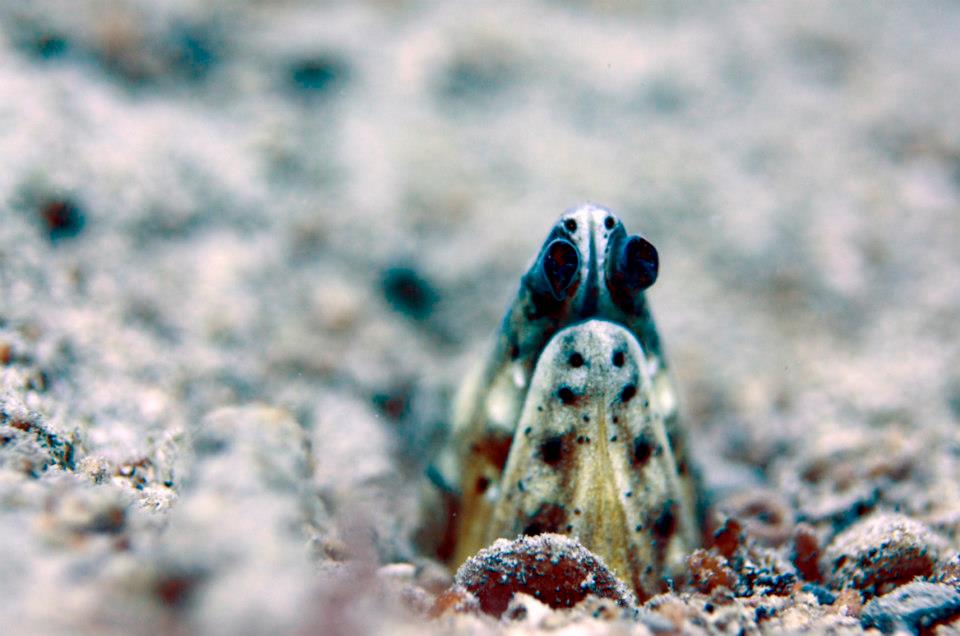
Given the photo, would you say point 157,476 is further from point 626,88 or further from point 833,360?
point 626,88

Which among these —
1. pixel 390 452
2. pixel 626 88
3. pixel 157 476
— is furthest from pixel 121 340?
pixel 626 88

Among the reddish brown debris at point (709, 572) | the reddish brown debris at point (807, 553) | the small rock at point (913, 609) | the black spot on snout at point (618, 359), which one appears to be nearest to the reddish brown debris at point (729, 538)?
the reddish brown debris at point (709, 572)

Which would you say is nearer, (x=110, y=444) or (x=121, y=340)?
(x=110, y=444)

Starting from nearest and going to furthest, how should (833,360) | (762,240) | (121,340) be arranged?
(121,340) → (833,360) → (762,240)

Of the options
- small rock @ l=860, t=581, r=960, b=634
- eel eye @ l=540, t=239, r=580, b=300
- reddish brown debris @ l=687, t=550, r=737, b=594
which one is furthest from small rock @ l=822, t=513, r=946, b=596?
eel eye @ l=540, t=239, r=580, b=300

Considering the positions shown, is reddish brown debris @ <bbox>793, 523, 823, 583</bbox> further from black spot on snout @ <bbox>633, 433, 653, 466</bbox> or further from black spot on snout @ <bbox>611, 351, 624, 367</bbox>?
black spot on snout @ <bbox>611, 351, 624, 367</bbox>

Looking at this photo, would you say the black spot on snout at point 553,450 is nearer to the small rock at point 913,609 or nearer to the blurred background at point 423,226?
the blurred background at point 423,226

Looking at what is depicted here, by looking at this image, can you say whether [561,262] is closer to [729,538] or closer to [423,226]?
[729,538]
